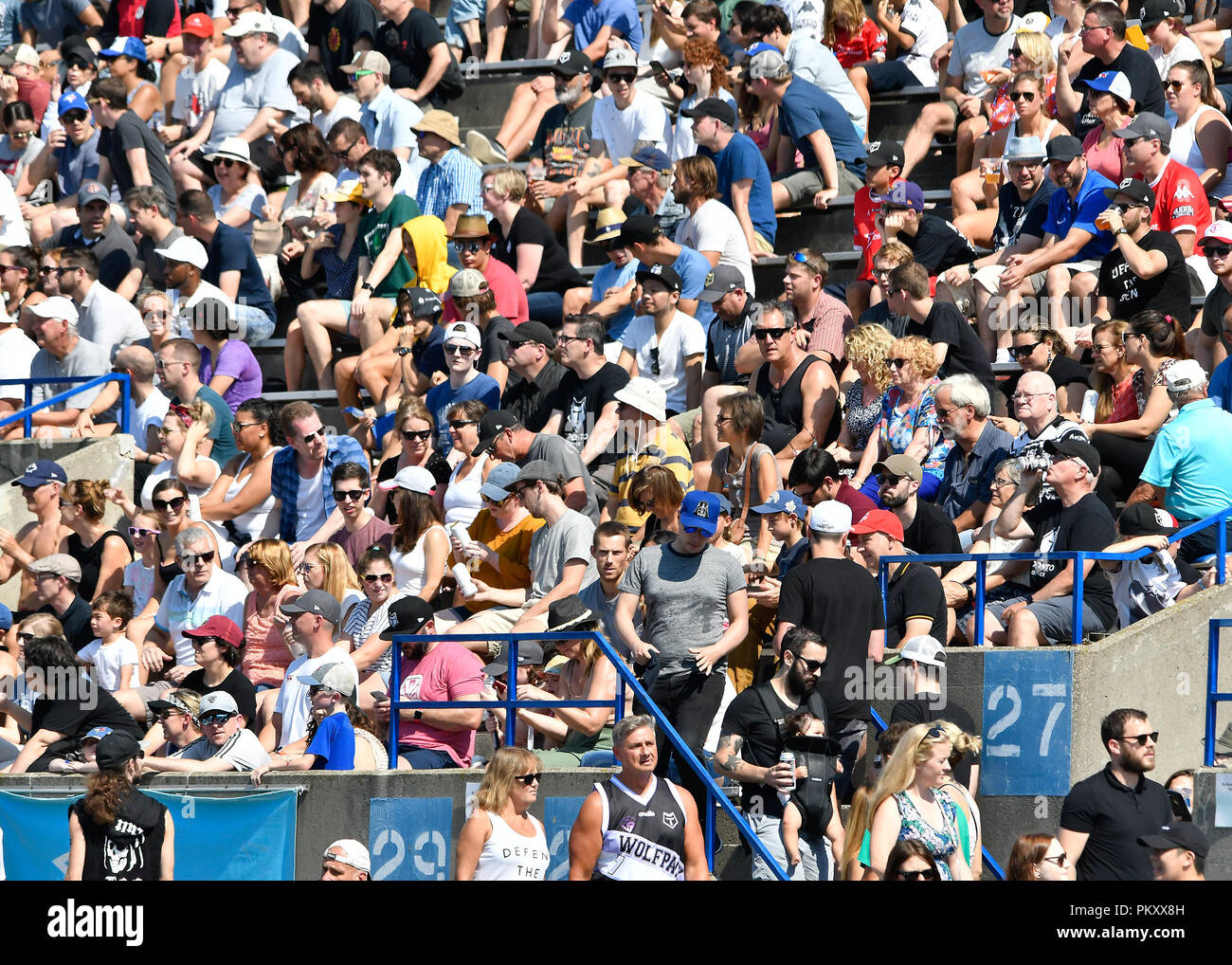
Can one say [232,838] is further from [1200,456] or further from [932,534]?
[1200,456]

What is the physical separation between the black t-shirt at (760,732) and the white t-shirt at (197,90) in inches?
392

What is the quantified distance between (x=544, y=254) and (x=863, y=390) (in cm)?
343

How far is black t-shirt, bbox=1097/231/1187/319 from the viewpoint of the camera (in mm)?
12883

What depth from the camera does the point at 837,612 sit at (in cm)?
1054

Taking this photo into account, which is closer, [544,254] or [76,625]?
[76,625]

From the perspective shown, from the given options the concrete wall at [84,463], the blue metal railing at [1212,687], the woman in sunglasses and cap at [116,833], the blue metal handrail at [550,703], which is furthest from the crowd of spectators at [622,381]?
the woman in sunglasses and cap at [116,833]

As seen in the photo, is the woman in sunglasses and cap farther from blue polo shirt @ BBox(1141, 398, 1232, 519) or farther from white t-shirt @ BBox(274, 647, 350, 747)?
blue polo shirt @ BBox(1141, 398, 1232, 519)

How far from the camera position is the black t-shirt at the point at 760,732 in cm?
1004

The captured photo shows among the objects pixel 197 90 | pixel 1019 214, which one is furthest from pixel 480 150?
A: pixel 1019 214

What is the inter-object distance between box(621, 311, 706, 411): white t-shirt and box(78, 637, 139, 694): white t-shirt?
11.6ft

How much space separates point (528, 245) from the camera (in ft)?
50.1
